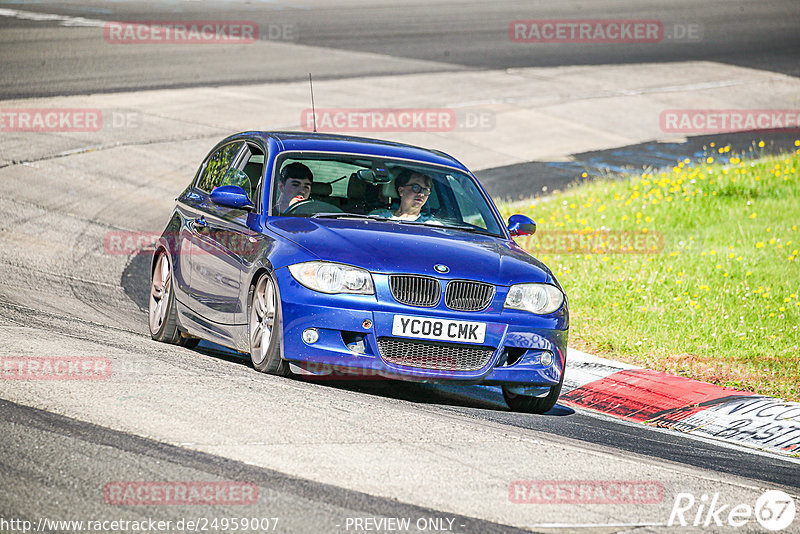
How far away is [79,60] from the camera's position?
2438cm

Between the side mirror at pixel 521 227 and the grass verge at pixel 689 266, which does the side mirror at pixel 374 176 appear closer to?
the side mirror at pixel 521 227

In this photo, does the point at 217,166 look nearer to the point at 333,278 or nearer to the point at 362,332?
the point at 333,278

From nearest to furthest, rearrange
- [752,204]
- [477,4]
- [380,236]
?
[380,236], [752,204], [477,4]

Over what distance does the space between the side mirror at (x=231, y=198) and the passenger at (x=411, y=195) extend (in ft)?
2.94

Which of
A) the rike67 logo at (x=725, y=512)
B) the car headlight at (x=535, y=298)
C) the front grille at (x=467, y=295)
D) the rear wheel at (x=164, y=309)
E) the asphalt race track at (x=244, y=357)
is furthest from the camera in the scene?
the rear wheel at (x=164, y=309)

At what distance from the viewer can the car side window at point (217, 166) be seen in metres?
9.59

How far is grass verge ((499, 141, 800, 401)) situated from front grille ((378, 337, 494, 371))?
2.97 meters

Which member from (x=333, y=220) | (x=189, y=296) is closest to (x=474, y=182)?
(x=333, y=220)

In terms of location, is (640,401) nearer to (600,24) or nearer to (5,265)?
(5,265)

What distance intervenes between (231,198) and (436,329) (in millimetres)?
1864

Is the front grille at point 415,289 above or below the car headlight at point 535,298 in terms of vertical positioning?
above

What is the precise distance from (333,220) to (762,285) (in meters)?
6.22

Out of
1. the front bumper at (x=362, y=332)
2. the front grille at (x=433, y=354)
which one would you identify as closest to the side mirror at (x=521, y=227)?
the front bumper at (x=362, y=332)

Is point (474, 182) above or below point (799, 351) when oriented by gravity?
above
